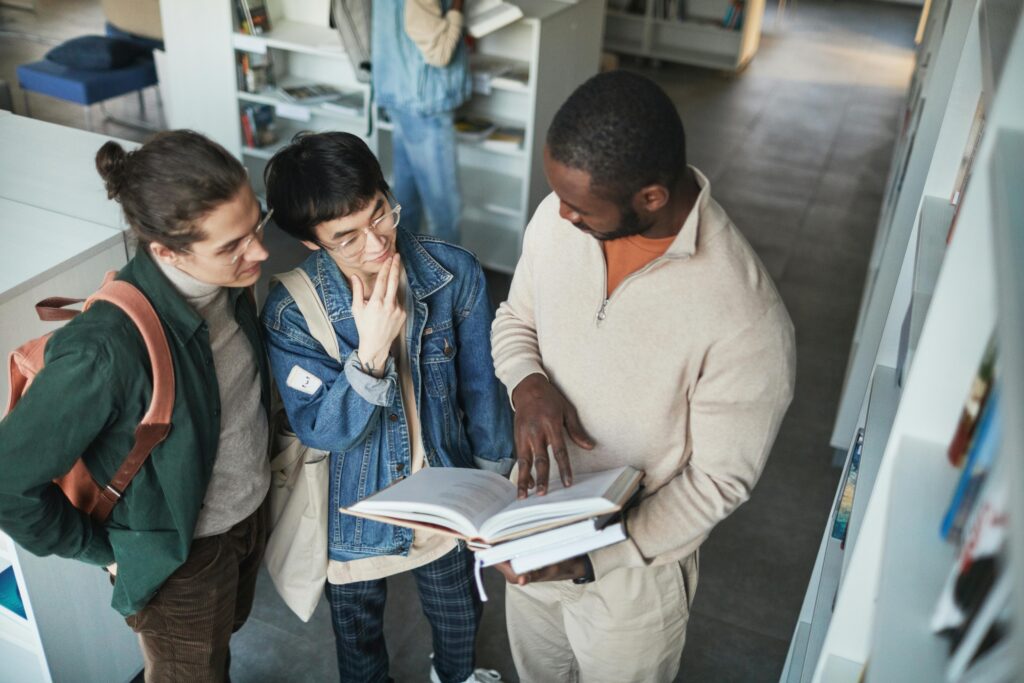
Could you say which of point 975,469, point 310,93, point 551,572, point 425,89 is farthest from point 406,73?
point 975,469

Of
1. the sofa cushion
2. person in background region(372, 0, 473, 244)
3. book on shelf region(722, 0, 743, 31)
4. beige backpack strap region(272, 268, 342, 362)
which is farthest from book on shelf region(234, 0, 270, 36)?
book on shelf region(722, 0, 743, 31)

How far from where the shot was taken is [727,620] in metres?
2.61

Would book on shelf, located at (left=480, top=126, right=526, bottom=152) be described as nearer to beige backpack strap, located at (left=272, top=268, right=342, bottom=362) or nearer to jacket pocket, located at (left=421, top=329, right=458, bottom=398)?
jacket pocket, located at (left=421, top=329, right=458, bottom=398)

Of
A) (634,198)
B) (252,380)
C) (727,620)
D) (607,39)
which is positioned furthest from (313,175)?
(607,39)

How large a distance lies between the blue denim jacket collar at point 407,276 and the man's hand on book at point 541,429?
35 cm

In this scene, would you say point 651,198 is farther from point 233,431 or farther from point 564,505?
point 233,431

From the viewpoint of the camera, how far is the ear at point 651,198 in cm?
116

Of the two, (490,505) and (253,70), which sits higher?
(490,505)

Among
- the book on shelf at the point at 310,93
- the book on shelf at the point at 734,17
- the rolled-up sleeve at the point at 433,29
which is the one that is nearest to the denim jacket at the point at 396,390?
the rolled-up sleeve at the point at 433,29

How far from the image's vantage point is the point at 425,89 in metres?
3.59

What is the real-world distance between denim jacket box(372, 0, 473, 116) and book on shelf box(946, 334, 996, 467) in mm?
2913

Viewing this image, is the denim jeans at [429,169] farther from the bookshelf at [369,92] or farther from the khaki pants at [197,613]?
the khaki pants at [197,613]

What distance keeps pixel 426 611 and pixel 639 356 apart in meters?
1.05

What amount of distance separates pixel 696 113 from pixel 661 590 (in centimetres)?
600
